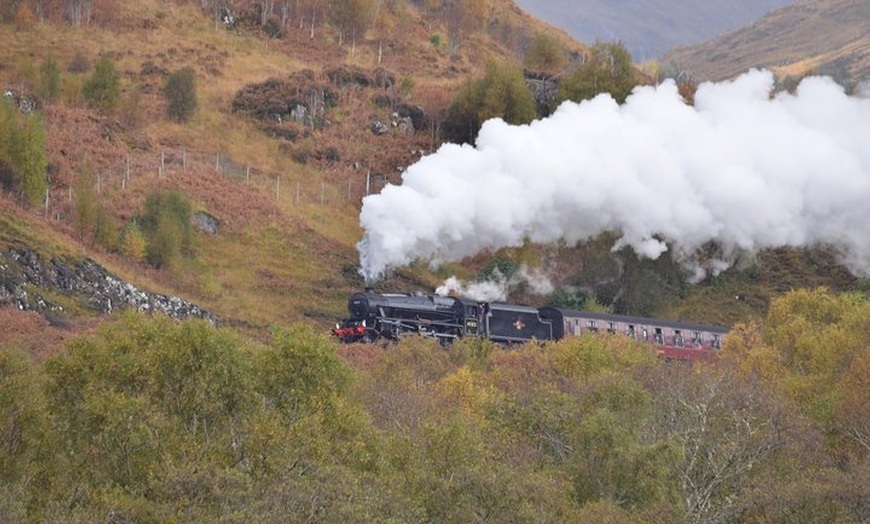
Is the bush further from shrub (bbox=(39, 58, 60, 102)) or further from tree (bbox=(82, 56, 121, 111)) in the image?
tree (bbox=(82, 56, 121, 111))

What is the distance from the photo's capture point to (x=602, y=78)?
339ft

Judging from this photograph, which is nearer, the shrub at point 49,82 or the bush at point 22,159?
the bush at point 22,159

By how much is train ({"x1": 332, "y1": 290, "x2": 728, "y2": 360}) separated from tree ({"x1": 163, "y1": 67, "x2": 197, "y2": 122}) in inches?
1605

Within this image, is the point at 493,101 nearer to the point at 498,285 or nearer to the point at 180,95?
the point at 498,285

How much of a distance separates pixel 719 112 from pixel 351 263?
2917 cm

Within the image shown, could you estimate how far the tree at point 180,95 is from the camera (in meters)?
98.1

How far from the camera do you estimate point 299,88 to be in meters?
109

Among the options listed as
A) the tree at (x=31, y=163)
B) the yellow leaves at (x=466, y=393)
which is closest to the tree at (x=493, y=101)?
the tree at (x=31, y=163)

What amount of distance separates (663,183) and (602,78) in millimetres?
28247

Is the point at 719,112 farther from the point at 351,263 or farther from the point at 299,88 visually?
the point at 299,88

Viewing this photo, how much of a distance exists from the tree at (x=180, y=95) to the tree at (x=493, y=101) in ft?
76.3

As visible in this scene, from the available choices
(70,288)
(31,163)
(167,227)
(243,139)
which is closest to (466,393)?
(70,288)

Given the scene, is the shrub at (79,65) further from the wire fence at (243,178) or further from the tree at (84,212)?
the tree at (84,212)

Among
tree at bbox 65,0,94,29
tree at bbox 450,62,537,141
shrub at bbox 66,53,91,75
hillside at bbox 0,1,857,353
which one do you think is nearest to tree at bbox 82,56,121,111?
hillside at bbox 0,1,857,353
